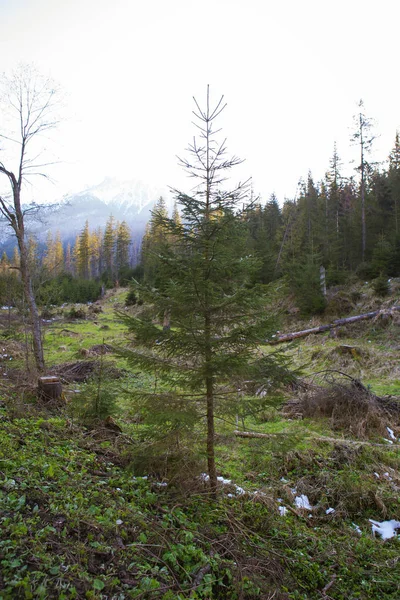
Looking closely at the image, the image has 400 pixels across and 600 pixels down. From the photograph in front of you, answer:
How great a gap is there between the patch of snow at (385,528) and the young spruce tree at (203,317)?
2.06 m

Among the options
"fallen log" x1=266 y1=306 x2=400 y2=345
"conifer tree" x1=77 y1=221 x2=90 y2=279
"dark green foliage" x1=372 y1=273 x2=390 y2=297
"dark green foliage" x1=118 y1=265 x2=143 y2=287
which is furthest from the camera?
"conifer tree" x1=77 y1=221 x2=90 y2=279

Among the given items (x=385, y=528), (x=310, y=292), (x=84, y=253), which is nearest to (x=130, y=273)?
(x=84, y=253)

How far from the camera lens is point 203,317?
154 inches

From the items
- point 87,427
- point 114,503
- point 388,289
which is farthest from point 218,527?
point 388,289

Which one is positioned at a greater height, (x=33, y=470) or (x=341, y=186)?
(x=341, y=186)

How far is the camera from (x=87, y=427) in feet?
18.4

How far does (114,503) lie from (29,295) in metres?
8.46

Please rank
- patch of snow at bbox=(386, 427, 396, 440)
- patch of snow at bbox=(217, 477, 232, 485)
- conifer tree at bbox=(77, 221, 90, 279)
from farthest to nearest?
conifer tree at bbox=(77, 221, 90, 279), patch of snow at bbox=(386, 427, 396, 440), patch of snow at bbox=(217, 477, 232, 485)

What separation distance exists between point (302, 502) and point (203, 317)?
2.93m

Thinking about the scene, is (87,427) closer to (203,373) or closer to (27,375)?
(203,373)

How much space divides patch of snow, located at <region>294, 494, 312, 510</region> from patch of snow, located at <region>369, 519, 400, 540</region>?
29.7 inches

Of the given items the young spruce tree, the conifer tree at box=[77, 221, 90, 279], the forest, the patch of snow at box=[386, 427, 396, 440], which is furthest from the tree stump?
the conifer tree at box=[77, 221, 90, 279]

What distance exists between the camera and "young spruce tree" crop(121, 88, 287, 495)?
11.9ft

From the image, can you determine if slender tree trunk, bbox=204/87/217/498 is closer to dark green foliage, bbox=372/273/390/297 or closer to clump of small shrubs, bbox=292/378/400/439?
clump of small shrubs, bbox=292/378/400/439
